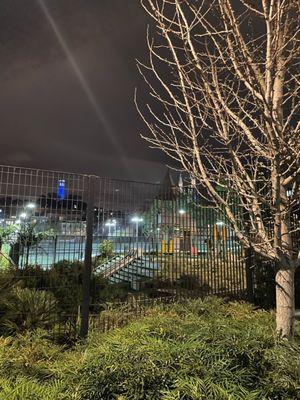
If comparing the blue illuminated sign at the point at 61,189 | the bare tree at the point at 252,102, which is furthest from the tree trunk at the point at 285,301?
the blue illuminated sign at the point at 61,189

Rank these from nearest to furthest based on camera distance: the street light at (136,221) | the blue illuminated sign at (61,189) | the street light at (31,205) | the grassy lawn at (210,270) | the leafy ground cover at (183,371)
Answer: the leafy ground cover at (183,371) < the street light at (31,205) < the blue illuminated sign at (61,189) < the street light at (136,221) < the grassy lawn at (210,270)

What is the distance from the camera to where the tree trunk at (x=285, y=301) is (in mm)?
3537

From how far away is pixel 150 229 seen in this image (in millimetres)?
6895

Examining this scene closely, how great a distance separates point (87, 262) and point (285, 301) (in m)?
3.30

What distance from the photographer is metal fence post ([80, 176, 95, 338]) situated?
5.69 meters

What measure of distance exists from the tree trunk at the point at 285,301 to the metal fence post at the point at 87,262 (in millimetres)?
3177

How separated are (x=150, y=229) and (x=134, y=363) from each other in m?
4.31

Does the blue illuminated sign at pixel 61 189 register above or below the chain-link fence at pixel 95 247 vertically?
above

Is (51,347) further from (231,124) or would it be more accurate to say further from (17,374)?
(231,124)

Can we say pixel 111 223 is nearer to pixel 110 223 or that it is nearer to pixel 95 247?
pixel 110 223

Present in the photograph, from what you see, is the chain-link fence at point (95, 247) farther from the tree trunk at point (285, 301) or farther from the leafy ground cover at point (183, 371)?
the leafy ground cover at point (183, 371)

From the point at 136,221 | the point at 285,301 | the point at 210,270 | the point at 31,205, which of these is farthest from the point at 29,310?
the point at 285,301

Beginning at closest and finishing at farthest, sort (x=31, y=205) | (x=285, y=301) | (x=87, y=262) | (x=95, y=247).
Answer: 1. (x=285, y=301)
2. (x=31, y=205)
3. (x=87, y=262)
4. (x=95, y=247)

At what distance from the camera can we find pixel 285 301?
3.58 meters
